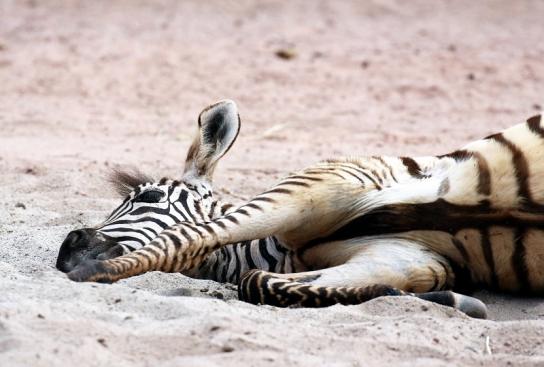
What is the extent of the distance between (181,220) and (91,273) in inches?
33.8

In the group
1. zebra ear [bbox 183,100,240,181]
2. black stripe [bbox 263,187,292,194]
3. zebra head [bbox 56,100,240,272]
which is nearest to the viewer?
zebra head [bbox 56,100,240,272]

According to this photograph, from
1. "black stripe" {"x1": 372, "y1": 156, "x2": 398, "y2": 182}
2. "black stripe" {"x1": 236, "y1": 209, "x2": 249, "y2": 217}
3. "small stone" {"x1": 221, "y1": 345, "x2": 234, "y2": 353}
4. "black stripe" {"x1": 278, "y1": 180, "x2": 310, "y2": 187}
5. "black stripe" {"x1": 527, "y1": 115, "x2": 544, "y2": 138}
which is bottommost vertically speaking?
"small stone" {"x1": 221, "y1": 345, "x2": 234, "y2": 353}

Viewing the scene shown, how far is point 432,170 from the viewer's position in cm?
531

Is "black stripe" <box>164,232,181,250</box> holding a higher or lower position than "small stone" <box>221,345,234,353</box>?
higher

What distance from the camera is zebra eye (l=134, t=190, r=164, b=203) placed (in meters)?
5.54

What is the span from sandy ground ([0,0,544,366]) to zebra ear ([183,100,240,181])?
79cm

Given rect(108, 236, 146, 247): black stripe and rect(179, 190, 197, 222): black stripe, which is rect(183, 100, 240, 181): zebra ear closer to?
rect(179, 190, 197, 222): black stripe

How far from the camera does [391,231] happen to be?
5137 millimetres

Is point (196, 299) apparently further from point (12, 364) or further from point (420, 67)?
point (420, 67)

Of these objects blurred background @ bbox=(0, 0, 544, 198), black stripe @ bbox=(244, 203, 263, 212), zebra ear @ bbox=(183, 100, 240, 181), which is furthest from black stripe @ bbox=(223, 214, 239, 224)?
blurred background @ bbox=(0, 0, 544, 198)

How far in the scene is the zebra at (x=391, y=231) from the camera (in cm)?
486

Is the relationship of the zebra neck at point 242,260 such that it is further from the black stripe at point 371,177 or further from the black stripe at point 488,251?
the black stripe at point 488,251

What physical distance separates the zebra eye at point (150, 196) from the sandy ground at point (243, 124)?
20.8 inches

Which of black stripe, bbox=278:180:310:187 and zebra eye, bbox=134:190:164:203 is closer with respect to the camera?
black stripe, bbox=278:180:310:187
